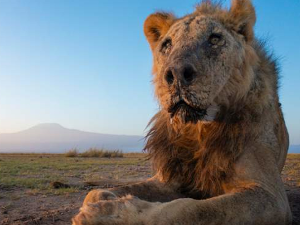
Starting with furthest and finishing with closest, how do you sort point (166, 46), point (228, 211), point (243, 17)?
point (243, 17), point (166, 46), point (228, 211)

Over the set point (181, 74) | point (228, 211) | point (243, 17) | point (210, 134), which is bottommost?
point (228, 211)

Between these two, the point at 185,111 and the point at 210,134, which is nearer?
the point at 185,111

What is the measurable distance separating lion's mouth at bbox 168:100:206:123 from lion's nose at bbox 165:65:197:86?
0.17 metres

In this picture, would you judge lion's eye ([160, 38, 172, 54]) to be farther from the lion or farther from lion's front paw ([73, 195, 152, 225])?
lion's front paw ([73, 195, 152, 225])

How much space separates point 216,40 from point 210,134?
850 mm

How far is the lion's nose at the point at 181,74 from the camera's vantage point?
248 cm

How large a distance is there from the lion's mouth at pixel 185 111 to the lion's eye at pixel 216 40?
723mm

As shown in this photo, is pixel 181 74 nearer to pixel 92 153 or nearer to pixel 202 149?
pixel 202 149

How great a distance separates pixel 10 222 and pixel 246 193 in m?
2.48

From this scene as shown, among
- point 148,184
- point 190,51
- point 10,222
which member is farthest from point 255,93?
point 10,222

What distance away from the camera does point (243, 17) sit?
3.50m

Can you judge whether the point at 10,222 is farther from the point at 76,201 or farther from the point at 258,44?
the point at 258,44

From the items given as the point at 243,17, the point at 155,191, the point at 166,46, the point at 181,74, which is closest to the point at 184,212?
the point at 181,74

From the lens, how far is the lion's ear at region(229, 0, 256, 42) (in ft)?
11.4
